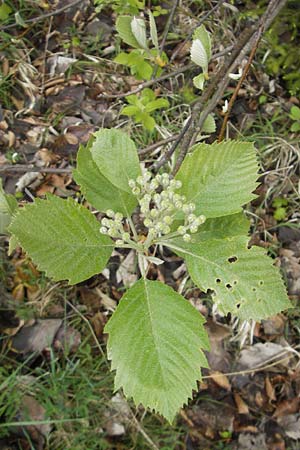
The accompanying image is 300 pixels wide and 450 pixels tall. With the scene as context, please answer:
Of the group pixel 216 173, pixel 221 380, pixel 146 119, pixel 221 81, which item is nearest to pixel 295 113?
pixel 146 119

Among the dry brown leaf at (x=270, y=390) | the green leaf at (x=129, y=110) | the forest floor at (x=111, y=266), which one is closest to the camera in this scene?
the green leaf at (x=129, y=110)

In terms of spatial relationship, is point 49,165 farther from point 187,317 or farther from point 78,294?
point 187,317

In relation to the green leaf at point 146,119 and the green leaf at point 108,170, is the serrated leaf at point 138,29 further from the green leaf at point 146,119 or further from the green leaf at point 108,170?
→ the green leaf at point 108,170

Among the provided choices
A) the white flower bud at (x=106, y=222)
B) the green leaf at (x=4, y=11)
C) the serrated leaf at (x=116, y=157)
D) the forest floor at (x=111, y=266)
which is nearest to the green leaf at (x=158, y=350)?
the white flower bud at (x=106, y=222)

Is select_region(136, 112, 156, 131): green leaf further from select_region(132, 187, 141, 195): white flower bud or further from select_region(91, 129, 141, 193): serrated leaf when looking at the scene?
select_region(132, 187, 141, 195): white flower bud

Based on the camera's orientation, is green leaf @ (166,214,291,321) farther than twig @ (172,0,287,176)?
No

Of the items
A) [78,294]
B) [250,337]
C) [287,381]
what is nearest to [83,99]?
[78,294]

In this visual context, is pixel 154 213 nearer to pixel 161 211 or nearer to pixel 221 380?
pixel 161 211

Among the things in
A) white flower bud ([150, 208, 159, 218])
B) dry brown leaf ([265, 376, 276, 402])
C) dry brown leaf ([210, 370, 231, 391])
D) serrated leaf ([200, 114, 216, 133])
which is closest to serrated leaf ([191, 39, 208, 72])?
serrated leaf ([200, 114, 216, 133])
